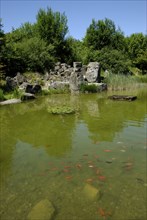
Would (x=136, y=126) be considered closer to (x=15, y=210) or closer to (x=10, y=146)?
(x=10, y=146)

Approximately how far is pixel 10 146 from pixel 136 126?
479 cm

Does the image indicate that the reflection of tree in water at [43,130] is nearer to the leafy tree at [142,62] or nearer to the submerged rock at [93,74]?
the submerged rock at [93,74]

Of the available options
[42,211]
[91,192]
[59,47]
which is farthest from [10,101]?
[59,47]

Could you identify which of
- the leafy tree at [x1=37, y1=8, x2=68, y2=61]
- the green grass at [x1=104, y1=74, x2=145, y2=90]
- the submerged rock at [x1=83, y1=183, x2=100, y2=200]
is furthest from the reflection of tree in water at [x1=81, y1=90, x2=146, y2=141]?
the leafy tree at [x1=37, y1=8, x2=68, y2=61]

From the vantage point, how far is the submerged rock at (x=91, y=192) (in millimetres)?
4026

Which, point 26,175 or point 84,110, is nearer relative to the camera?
point 26,175

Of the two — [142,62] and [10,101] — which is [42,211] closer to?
[10,101]

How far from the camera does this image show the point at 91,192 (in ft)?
13.6

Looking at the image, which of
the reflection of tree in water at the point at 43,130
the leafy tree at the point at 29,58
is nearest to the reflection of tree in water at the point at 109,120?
the reflection of tree in water at the point at 43,130

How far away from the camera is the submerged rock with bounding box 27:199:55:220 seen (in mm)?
3493

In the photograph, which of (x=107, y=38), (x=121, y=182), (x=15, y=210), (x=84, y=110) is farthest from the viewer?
(x=107, y=38)

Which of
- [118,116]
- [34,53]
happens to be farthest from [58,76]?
[118,116]

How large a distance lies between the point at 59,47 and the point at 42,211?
33230 millimetres

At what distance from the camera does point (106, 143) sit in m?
6.86
